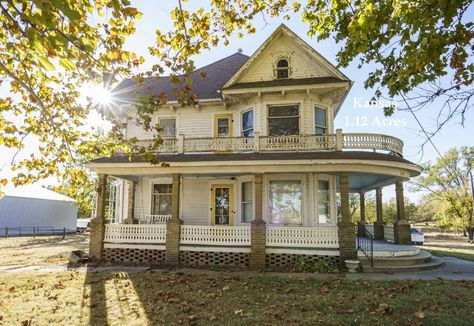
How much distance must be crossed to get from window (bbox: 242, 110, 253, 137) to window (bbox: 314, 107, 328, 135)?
2.98m

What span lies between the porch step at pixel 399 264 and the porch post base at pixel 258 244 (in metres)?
3.68

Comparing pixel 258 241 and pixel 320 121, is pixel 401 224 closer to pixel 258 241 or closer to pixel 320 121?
pixel 320 121

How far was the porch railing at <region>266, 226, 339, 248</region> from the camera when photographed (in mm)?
12828

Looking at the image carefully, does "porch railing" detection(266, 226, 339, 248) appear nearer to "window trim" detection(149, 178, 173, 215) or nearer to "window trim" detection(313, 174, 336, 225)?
"window trim" detection(313, 174, 336, 225)

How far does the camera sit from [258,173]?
1346 cm

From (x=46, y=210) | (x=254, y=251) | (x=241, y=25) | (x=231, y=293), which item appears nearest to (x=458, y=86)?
(x=241, y=25)

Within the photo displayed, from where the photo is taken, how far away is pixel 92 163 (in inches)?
562

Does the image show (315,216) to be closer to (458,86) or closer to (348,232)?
(348,232)

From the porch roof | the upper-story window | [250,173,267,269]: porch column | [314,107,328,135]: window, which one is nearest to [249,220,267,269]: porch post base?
[250,173,267,269]: porch column

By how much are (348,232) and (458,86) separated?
851 cm

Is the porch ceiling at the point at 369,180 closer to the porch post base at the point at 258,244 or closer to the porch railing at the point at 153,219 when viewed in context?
the porch post base at the point at 258,244

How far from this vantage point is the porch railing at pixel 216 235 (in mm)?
13422

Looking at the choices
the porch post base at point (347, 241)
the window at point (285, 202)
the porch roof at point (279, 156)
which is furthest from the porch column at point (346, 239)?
the porch roof at point (279, 156)

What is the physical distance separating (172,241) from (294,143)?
21.7 feet
